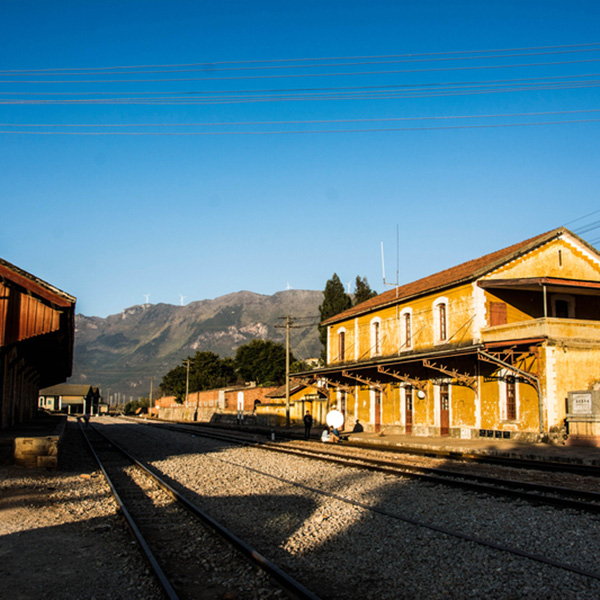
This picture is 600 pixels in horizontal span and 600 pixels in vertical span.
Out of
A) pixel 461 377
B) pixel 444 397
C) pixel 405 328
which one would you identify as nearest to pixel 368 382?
pixel 405 328

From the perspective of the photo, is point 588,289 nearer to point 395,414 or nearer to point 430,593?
point 395,414

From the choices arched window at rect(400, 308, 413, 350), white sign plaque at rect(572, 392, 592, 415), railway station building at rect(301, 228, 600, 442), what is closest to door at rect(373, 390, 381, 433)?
railway station building at rect(301, 228, 600, 442)

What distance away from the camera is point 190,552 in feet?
24.9

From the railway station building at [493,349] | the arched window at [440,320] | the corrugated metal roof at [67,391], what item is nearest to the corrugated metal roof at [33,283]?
the railway station building at [493,349]

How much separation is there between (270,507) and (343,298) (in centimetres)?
6509

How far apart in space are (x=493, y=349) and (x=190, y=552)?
758 inches

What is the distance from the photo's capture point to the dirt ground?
20.1 feet

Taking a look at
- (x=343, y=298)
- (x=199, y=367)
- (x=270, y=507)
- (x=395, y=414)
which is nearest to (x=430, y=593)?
(x=270, y=507)

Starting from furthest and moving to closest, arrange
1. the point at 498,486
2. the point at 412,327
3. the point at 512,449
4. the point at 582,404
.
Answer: the point at 412,327
the point at 582,404
the point at 512,449
the point at 498,486

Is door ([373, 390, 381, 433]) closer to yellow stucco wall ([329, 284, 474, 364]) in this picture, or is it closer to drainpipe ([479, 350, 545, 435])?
yellow stucco wall ([329, 284, 474, 364])

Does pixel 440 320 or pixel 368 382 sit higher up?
pixel 440 320

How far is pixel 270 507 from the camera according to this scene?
10.6 metres

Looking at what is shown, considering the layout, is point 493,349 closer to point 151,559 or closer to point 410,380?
point 410,380

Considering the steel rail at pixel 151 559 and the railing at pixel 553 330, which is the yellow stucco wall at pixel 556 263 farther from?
the steel rail at pixel 151 559
